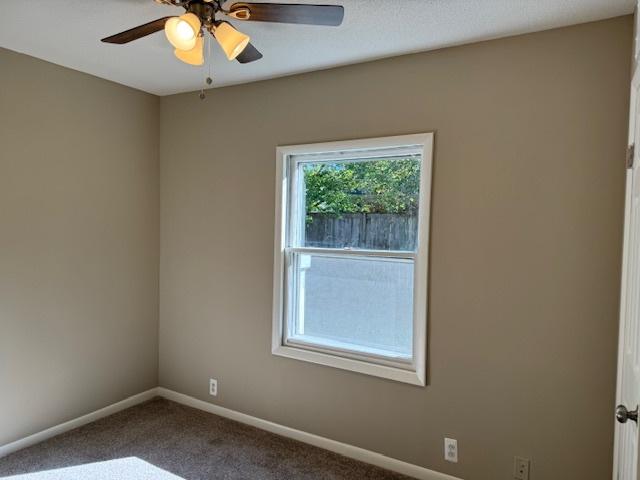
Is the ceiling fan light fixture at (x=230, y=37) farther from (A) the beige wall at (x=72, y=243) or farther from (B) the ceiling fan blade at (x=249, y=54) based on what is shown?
(A) the beige wall at (x=72, y=243)

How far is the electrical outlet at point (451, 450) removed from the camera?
2436mm

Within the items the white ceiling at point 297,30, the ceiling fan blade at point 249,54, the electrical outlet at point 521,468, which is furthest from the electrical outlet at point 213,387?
the ceiling fan blade at point 249,54

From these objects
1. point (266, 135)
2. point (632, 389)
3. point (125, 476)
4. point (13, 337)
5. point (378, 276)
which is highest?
point (266, 135)

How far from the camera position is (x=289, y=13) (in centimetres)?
162

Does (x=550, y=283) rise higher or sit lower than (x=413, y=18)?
lower

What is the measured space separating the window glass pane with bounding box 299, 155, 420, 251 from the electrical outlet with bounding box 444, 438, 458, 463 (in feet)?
3.61

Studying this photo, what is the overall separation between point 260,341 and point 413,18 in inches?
87.1

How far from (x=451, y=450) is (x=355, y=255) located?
48.6 inches

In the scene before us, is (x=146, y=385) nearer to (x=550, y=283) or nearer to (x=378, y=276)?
(x=378, y=276)

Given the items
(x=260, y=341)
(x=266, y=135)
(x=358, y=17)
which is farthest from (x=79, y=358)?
(x=358, y=17)

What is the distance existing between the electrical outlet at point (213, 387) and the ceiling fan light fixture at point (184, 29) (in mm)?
2479

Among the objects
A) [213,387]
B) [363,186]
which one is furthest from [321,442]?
[363,186]

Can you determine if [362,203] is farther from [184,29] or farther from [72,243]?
[72,243]

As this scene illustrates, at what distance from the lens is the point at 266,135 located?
304cm
